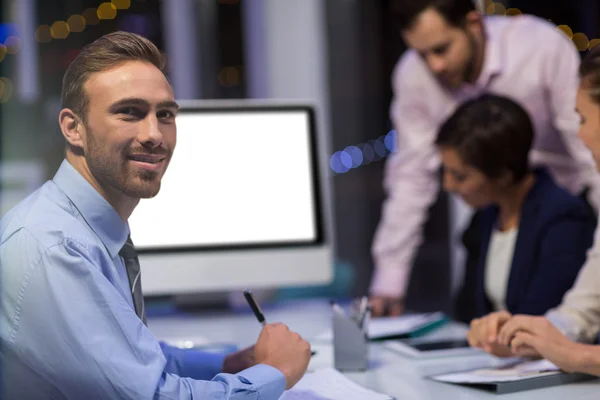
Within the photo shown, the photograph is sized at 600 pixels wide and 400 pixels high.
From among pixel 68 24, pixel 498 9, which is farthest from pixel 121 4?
pixel 498 9

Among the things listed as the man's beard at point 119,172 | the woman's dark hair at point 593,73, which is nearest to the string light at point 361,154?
the woman's dark hair at point 593,73

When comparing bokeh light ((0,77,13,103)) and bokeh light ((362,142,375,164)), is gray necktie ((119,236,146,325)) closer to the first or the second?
bokeh light ((362,142,375,164))

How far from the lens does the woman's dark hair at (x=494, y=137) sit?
1.97 metres

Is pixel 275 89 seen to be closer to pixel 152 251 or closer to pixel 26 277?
pixel 152 251

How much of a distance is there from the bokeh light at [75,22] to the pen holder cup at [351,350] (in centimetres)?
303

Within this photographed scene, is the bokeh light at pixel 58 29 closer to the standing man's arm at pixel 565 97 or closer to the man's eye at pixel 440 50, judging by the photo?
the man's eye at pixel 440 50

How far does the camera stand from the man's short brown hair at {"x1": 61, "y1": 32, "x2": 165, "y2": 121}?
0.98m

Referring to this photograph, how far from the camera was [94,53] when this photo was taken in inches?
38.9

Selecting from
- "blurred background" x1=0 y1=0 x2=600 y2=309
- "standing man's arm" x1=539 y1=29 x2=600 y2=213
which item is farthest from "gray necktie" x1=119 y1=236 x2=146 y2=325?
"blurred background" x1=0 y1=0 x2=600 y2=309

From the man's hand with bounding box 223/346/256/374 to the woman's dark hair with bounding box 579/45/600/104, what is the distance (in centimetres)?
81

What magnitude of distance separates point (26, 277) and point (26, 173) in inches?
109

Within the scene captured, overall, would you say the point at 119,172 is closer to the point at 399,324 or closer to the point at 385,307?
the point at 399,324

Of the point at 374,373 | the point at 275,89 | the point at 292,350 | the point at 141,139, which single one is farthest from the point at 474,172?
Result: the point at 275,89

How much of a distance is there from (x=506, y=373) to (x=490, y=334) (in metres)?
0.11
